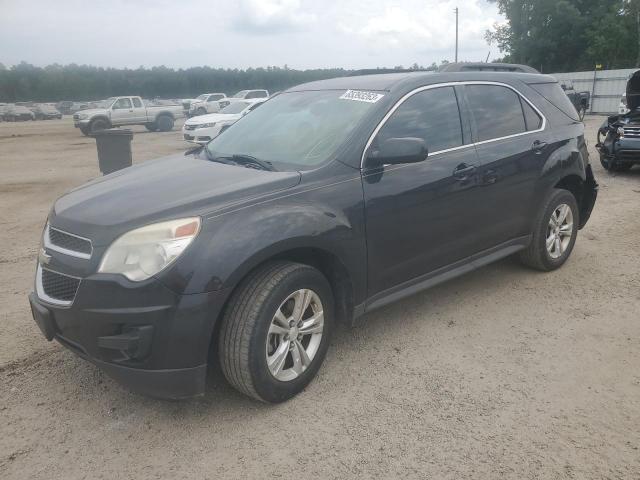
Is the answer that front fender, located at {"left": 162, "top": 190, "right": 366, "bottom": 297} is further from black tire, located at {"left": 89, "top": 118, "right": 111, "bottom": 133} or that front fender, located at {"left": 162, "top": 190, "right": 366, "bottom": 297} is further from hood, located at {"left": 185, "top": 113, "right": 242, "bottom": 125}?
black tire, located at {"left": 89, "top": 118, "right": 111, "bottom": 133}

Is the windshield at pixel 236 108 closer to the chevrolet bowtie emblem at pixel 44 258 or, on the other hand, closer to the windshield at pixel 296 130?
the windshield at pixel 296 130

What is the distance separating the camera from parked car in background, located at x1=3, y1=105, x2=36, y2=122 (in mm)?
43688

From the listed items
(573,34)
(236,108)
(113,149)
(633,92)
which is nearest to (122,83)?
(573,34)

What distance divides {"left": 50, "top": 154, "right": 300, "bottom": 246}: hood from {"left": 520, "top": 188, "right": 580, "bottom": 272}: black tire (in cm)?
255

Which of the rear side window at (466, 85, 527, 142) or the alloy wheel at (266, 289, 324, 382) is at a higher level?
the rear side window at (466, 85, 527, 142)

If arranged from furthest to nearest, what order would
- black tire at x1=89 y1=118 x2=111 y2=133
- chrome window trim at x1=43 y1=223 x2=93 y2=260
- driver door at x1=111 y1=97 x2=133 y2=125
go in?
driver door at x1=111 y1=97 x2=133 y2=125
black tire at x1=89 y1=118 x2=111 y2=133
chrome window trim at x1=43 y1=223 x2=93 y2=260

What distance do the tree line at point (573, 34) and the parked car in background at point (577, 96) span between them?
15.6 meters

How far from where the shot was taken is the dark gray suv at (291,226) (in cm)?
265

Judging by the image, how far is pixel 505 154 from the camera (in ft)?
14.0

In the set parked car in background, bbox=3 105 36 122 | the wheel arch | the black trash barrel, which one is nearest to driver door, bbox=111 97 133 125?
the black trash barrel

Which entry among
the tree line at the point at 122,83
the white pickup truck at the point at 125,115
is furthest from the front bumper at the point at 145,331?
the tree line at the point at 122,83

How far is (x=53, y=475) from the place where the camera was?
101 inches

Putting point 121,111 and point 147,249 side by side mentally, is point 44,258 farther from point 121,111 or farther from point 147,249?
point 121,111

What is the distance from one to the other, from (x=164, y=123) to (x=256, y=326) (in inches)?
1043
